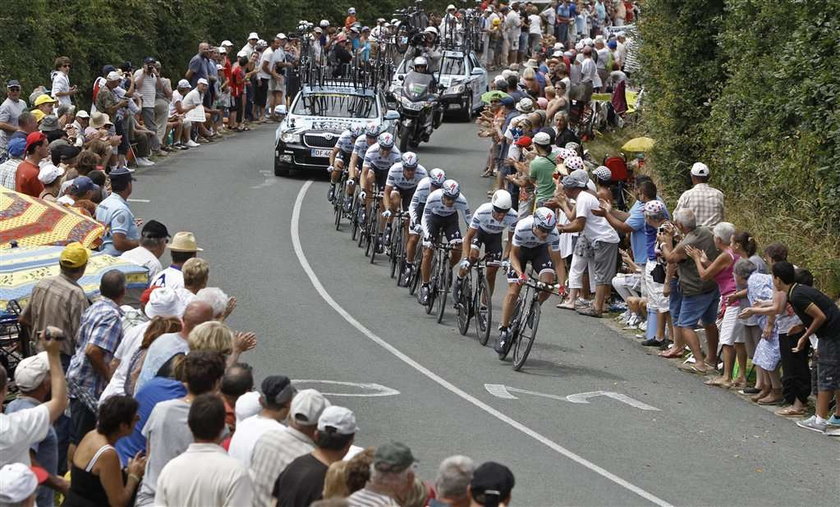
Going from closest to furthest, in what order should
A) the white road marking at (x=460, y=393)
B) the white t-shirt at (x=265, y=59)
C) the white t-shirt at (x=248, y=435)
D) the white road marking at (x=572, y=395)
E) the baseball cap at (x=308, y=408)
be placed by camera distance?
the baseball cap at (x=308, y=408) → the white t-shirt at (x=248, y=435) → the white road marking at (x=460, y=393) → the white road marking at (x=572, y=395) → the white t-shirt at (x=265, y=59)

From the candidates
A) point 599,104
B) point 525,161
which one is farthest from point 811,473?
point 599,104

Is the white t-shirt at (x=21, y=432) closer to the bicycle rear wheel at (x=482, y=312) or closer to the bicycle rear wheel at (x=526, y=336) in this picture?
the bicycle rear wheel at (x=526, y=336)

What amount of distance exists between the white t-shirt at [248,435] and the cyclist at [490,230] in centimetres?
892

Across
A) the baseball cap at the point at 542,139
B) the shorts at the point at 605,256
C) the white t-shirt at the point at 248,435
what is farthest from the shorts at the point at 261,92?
the white t-shirt at the point at 248,435

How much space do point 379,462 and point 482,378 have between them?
8.68 metres

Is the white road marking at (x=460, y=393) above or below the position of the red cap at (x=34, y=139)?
below

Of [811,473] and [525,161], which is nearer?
[811,473]

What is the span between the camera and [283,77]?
3766cm

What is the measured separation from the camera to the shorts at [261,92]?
37.5m

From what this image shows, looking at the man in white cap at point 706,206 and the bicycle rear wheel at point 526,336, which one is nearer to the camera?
the bicycle rear wheel at point 526,336

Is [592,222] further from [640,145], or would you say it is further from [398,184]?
[640,145]

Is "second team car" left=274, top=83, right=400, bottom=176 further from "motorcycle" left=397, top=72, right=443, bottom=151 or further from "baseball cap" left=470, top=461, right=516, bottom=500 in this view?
"baseball cap" left=470, top=461, right=516, bottom=500

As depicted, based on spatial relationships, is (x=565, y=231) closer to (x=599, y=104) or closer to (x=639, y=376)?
(x=639, y=376)

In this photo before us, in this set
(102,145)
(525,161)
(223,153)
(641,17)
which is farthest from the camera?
(223,153)
